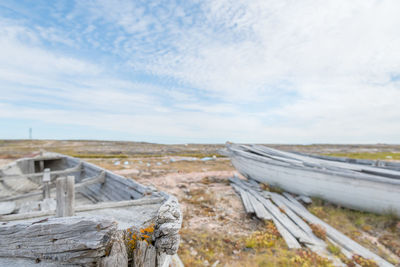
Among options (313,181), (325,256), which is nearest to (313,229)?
(325,256)

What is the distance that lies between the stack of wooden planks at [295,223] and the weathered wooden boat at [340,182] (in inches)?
33.9

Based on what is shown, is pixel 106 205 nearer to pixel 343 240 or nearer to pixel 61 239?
pixel 61 239

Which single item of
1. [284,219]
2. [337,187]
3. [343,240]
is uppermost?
[337,187]

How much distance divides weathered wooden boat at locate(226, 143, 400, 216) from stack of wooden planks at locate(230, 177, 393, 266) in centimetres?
86

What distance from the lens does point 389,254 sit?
5.25 metres

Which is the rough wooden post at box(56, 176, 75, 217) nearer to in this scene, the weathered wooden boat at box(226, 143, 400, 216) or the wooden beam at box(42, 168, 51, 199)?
the wooden beam at box(42, 168, 51, 199)

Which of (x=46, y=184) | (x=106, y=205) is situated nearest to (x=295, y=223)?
(x=106, y=205)

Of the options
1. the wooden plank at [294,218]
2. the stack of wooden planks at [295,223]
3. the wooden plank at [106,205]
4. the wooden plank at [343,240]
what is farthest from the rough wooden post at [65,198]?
the wooden plank at [343,240]

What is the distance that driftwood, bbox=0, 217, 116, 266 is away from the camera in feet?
5.17

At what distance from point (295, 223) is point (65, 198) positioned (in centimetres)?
653

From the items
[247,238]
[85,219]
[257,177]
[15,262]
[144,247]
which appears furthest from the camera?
[257,177]

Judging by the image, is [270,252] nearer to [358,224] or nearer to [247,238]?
[247,238]

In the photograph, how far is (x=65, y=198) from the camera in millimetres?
3920

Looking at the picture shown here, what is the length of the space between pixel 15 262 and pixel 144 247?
1018 millimetres
